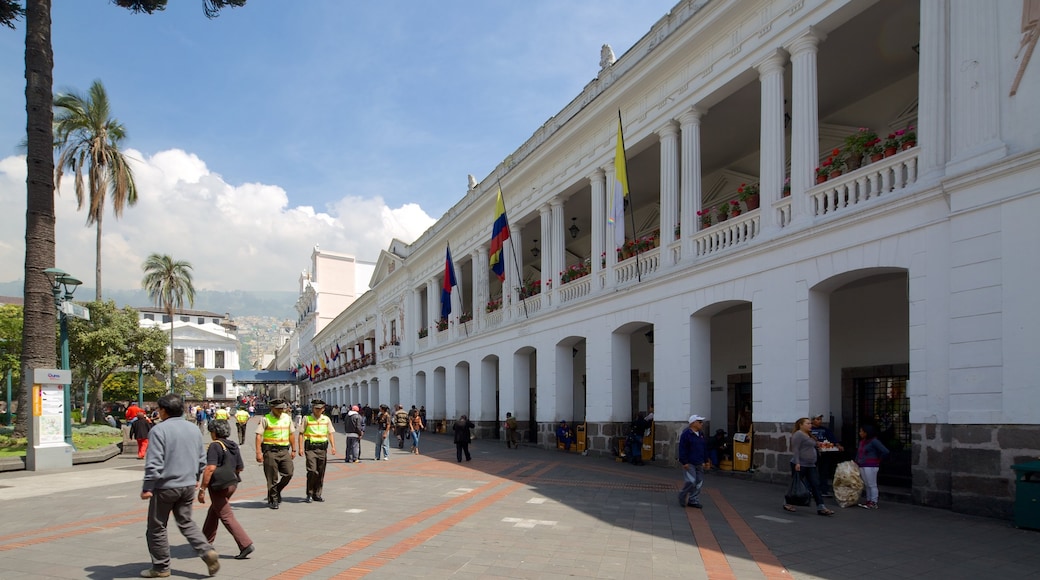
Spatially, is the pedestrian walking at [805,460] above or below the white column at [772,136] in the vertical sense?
below

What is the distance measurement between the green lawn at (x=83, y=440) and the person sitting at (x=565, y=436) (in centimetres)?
1414

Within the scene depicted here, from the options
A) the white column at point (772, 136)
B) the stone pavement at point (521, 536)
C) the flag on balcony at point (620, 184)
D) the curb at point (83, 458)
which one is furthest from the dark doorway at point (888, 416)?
the curb at point (83, 458)

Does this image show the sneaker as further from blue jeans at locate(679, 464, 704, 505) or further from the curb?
the curb

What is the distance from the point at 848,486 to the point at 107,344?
33351mm

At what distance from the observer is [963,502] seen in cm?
945

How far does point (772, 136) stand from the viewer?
14250mm

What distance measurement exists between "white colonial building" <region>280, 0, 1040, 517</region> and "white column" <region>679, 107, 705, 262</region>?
5cm

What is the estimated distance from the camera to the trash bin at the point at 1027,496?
8.19 metres

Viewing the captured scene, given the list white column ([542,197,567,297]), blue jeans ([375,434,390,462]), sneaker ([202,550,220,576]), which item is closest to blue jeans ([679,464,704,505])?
sneaker ([202,550,220,576])

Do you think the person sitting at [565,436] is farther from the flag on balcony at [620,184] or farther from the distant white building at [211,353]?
the distant white building at [211,353]

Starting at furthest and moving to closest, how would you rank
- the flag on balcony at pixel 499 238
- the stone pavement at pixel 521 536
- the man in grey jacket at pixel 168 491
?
the flag on balcony at pixel 499 238, the stone pavement at pixel 521 536, the man in grey jacket at pixel 168 491

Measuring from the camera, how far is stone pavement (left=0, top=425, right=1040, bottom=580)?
6.67 meters

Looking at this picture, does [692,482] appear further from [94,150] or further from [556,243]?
[94,150]

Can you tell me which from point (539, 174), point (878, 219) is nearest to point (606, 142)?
point (539, 174)
